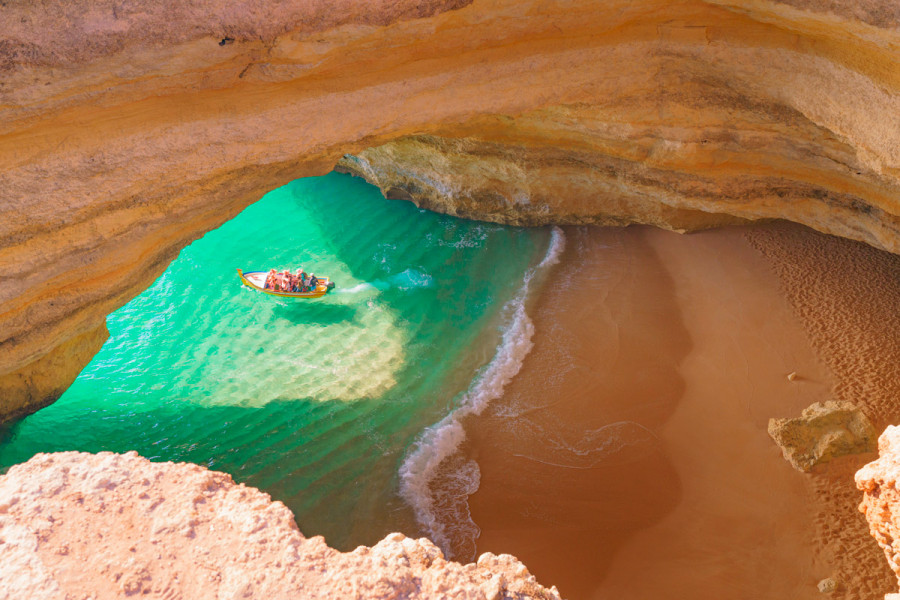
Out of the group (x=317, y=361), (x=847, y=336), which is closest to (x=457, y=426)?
(x=317, y=361)

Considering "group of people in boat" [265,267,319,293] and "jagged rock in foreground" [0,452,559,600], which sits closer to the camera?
"jagged rock in foreground" [0,452,559,600]

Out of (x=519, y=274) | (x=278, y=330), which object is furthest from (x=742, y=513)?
(x=278, y=330)

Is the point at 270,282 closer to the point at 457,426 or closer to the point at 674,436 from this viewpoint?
the point at 457,426

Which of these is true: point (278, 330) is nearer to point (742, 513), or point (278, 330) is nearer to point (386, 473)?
point (386, 473)

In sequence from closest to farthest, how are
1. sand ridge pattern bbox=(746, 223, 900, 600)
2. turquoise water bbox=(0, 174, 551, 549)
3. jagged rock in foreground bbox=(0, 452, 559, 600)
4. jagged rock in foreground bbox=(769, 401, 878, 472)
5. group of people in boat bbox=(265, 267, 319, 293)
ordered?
jagged rock in foreground bbox=(0, 452, 559, 600) → sand ridge pattern bbox=(746, 223, 900, 600) → jagged rock in foreground bbox=(769, 401, 878, 472) → turquoise water bbox=(0, 174, 551, 549) → group of people in boat bbox=(265, 267, 319, 293)

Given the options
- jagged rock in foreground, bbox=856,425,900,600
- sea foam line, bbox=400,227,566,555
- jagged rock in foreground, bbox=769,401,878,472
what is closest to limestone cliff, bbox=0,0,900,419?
jagged rock in foreground, bbox=769,401,878,472

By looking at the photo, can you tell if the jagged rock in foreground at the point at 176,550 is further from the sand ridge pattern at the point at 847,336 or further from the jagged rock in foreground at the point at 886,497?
the sand ridge pattern at the point at 847,336

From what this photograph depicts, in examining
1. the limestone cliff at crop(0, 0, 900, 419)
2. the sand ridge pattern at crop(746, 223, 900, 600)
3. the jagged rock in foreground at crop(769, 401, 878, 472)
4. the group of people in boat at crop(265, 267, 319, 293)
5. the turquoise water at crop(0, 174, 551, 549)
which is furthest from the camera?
the group of people in boat at crop(265, 267, 319, 293)

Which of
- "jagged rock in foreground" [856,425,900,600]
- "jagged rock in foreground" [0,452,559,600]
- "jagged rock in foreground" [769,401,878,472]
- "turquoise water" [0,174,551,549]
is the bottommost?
"turquoise water" [0,174,551,549]

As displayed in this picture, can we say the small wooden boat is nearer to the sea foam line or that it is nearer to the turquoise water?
the turquoise water
